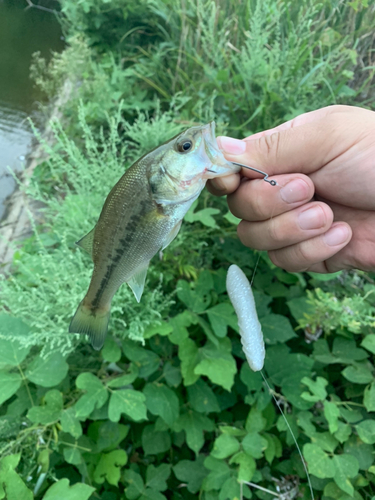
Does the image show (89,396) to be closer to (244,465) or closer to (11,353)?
(11,353)

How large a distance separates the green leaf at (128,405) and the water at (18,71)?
8.16ft

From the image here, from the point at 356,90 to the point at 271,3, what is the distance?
0.90m

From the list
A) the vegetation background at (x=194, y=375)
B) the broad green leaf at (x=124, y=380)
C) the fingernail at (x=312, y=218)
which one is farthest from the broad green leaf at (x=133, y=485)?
the fingernail at (x=312, y=218)

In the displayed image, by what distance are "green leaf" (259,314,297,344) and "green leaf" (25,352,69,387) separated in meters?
0.90

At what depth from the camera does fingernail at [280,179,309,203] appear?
1.06 meters

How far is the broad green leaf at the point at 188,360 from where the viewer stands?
4.56ft

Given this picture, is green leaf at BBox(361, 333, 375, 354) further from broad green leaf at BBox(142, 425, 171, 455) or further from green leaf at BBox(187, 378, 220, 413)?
broad green leaf at BBox(142, 425, 171, 455)

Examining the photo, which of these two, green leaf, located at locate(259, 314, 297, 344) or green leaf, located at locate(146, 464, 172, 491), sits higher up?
green leaf, located at locate(259, 314, 297, 344)

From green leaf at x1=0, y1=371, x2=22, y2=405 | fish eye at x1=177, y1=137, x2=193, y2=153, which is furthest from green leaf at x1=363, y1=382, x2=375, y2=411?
green leaf at x1=0, y1=371, x2=22, y2=405

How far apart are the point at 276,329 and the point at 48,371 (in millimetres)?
1024

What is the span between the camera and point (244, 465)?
1.26 meters

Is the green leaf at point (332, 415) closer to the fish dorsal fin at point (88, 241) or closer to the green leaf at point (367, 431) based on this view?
the green leaf at point (367, 431)

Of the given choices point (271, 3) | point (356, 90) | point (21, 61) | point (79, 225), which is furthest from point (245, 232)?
point (21, 61)

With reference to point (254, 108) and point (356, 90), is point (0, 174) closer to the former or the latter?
point (254, 108)
